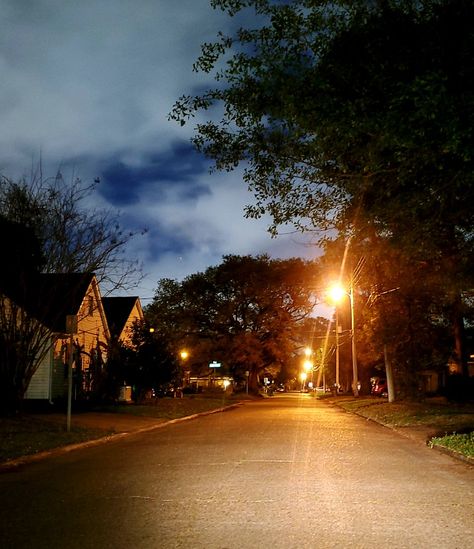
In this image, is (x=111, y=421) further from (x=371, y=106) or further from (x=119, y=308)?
(x=119, y=308)

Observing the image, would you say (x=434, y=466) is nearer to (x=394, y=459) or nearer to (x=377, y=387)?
(x=394, y=459)

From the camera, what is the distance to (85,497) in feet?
26.7

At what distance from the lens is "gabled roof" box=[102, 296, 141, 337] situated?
4272 cm

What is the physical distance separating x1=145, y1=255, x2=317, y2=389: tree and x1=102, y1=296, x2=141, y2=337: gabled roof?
11891 mm

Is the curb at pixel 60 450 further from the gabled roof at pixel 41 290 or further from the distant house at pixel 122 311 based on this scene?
the distant house at pixel 122 311

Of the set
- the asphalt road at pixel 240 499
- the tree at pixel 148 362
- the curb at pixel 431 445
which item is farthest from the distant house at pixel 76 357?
the asphalt road at pixel 240 499

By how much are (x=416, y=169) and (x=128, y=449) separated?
27.9ft

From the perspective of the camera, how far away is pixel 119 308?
44781 mm

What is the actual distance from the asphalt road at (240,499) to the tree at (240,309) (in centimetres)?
4394

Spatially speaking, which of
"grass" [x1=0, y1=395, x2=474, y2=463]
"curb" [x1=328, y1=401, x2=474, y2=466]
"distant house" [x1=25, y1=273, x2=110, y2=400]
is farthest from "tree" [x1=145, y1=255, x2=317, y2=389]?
"curb" [x1=328, y1=401, x2=474, y2=466]

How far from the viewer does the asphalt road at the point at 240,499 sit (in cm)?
612

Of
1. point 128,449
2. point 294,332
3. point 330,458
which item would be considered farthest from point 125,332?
point 330,458

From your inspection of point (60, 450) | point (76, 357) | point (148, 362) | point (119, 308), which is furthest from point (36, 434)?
point (119, 308)

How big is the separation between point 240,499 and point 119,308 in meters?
37.8
